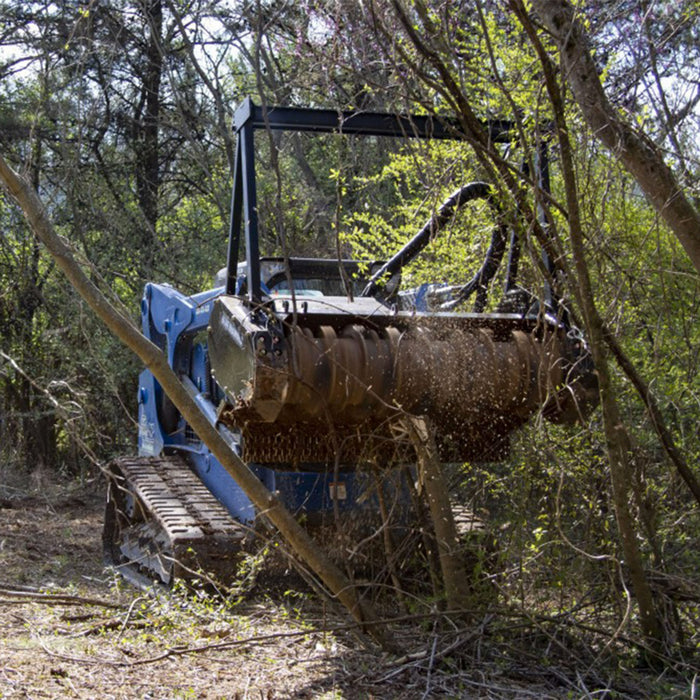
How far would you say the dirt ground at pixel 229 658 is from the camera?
3.86m

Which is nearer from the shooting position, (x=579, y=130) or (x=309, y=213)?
(x=579, y=130)

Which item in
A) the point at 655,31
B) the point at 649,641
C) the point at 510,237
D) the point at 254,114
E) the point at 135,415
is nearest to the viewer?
the point at 649,641

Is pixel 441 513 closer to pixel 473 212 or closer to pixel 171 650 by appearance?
pixel 171 650

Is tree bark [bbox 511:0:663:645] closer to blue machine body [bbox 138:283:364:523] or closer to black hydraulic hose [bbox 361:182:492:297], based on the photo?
black hydraulic hose [bbox 361:182:492:297]

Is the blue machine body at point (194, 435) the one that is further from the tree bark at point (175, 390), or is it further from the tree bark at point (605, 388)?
the tree bark at point (605, 388)

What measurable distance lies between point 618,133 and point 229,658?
99.0 inches

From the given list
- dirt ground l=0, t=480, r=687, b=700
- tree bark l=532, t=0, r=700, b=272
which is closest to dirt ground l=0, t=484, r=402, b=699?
dirt ground l=0, t=480, r=687, b=700

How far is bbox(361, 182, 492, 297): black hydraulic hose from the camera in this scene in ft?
17.0

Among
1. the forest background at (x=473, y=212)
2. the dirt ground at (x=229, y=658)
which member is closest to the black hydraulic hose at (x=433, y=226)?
the forest background at (x=473, y=212)

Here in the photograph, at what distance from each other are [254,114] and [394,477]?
176 centimetres

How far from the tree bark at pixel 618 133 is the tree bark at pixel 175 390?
1825 mm

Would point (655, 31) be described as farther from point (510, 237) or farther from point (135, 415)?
point (135, 415)

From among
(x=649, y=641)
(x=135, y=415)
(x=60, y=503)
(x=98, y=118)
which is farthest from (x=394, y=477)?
(x=98, y=118)

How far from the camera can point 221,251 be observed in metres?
13.9
